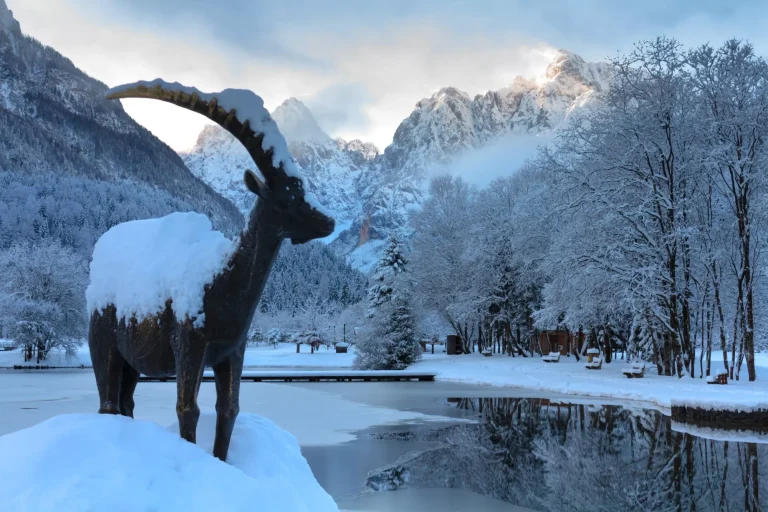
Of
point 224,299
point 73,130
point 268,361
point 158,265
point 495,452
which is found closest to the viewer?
point 224,299

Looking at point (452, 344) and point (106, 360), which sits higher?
point (106, 360)

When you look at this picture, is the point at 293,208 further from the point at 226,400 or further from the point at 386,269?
the point at 386,269

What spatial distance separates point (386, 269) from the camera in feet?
135

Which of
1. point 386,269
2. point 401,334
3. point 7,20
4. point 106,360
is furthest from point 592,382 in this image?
point 7,20

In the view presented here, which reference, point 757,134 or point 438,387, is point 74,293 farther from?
point 757,134

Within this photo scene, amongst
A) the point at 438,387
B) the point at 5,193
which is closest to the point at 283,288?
the point at 5,193

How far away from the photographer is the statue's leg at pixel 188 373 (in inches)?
155

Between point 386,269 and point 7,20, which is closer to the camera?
point 386,269

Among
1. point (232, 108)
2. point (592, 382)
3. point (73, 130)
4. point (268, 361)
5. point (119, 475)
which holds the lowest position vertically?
point (268, 361)

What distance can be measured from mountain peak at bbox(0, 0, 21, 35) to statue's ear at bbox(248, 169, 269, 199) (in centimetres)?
21809

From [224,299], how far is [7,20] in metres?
226

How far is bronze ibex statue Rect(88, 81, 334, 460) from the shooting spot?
12.2ft

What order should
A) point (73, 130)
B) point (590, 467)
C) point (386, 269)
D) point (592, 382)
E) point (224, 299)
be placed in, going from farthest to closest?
point (73, 130) → point (386, 269) → point (592, 382) → point (590, 467) → point (224, 299)

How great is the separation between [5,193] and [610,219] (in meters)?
110
